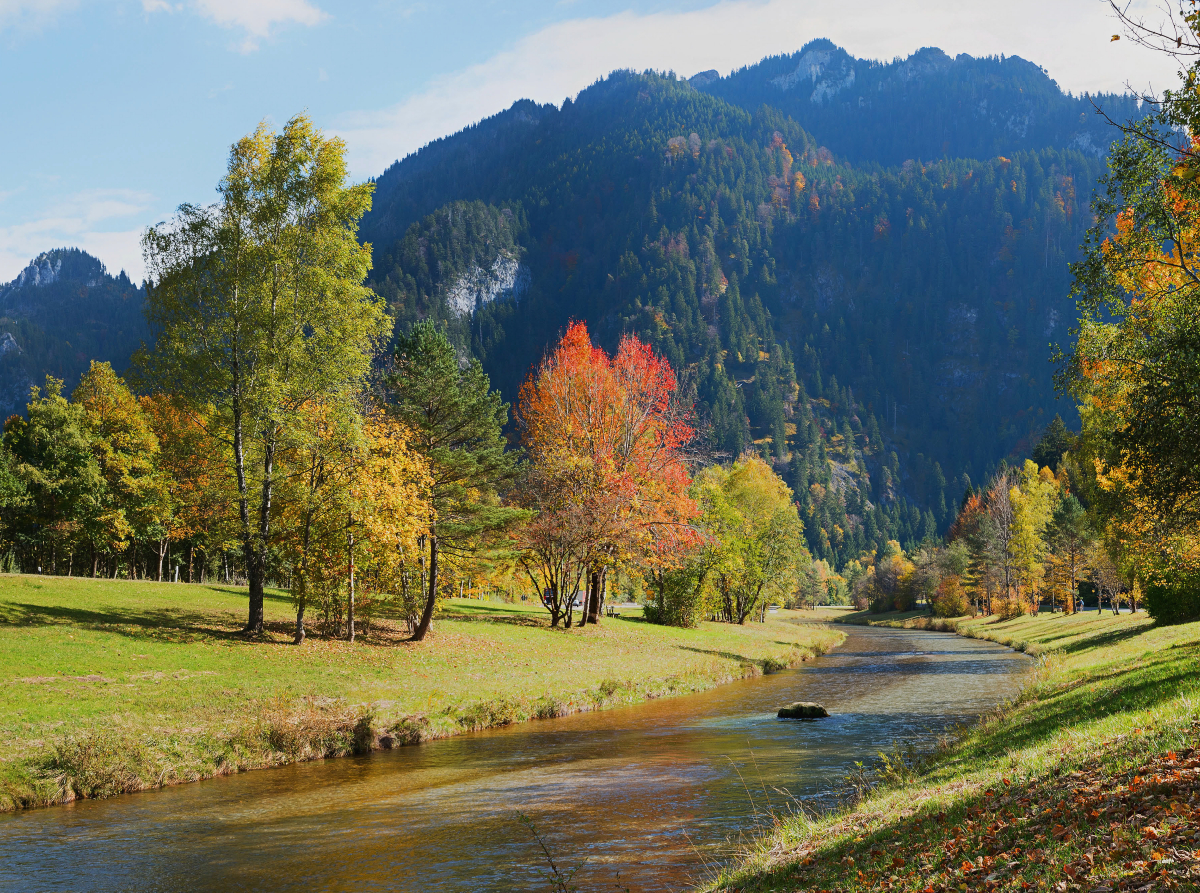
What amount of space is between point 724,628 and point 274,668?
1605 inches

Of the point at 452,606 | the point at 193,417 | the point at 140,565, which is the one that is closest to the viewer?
the point at 193,417

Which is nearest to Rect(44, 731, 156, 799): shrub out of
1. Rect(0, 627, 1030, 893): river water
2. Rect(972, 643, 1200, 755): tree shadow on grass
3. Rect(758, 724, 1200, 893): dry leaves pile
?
Rect(0, 627, 1030, 893): river water

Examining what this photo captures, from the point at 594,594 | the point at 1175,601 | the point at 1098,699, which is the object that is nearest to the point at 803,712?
the point at 1098,699

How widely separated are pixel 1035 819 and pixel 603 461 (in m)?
36.2

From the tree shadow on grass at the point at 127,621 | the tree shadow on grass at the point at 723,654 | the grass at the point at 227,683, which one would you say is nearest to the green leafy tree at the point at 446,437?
the grass at the point at 227,683

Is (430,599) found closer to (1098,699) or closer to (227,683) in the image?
(227,683)

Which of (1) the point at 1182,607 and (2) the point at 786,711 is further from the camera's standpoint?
(1) the point at 1182,607

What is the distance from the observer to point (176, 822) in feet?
52.6

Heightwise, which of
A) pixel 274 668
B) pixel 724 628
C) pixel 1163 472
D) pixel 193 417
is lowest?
pixel 724 628

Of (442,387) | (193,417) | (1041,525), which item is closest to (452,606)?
(442,387)

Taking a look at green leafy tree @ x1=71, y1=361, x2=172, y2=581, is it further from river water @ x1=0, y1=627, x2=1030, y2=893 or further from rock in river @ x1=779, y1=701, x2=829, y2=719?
rock in river @ x1=779, y1=701, x2=829, y2=719

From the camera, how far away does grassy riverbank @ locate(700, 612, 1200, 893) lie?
7.38 meters

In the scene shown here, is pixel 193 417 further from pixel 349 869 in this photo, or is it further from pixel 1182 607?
pixel 1182 607

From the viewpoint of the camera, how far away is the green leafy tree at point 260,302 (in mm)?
31344
